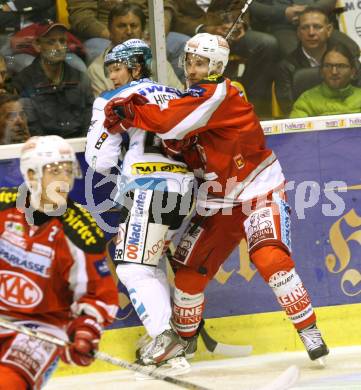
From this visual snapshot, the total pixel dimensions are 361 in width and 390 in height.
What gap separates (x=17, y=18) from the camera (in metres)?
5.26

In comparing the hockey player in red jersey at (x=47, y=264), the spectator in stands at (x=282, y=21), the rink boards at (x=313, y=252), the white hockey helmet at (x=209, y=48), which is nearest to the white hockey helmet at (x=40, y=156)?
the hockey player in red jersey at (x=47, y=264)

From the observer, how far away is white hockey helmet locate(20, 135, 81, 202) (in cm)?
351

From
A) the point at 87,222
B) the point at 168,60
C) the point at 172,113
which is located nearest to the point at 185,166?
the point at 172,113

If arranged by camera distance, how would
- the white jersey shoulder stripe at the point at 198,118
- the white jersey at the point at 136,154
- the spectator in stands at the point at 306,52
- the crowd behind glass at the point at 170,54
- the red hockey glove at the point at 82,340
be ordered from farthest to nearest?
1. the spectator in stands at the point at 306,52
2. the crowd behind glass at the point at 170,54
3. the white jersey at the point at 136,154
4. the white jersey shoulder stripe at the point at 198,118
5. the red hockey glove at the point at 82,340

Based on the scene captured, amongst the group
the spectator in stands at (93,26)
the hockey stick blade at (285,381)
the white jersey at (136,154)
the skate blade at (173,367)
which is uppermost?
the spectator in stands at (93,26)

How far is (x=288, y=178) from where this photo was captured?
17.3ft

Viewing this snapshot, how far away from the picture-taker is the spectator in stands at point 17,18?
5223 mm

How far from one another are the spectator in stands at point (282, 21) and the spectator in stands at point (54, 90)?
1.06m

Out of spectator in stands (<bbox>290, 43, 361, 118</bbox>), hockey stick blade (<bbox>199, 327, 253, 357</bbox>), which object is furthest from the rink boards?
spectator in stands (<bbox>290, 43, 361, 118</bbox>)

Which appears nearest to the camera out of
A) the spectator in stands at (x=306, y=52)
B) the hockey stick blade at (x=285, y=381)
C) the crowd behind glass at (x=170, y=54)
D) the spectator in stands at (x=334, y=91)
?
the hockey stick blade at (x=285, y=381)

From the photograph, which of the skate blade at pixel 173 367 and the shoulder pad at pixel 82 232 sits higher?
the shoulder pad at pixel 82 232

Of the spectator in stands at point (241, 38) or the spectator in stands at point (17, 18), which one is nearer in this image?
the spectator in stands at point (17, 18)

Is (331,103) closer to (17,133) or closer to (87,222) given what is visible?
(17,133)

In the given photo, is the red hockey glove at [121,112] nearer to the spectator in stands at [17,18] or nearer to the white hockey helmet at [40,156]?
the spectator in stands at [17,18]
